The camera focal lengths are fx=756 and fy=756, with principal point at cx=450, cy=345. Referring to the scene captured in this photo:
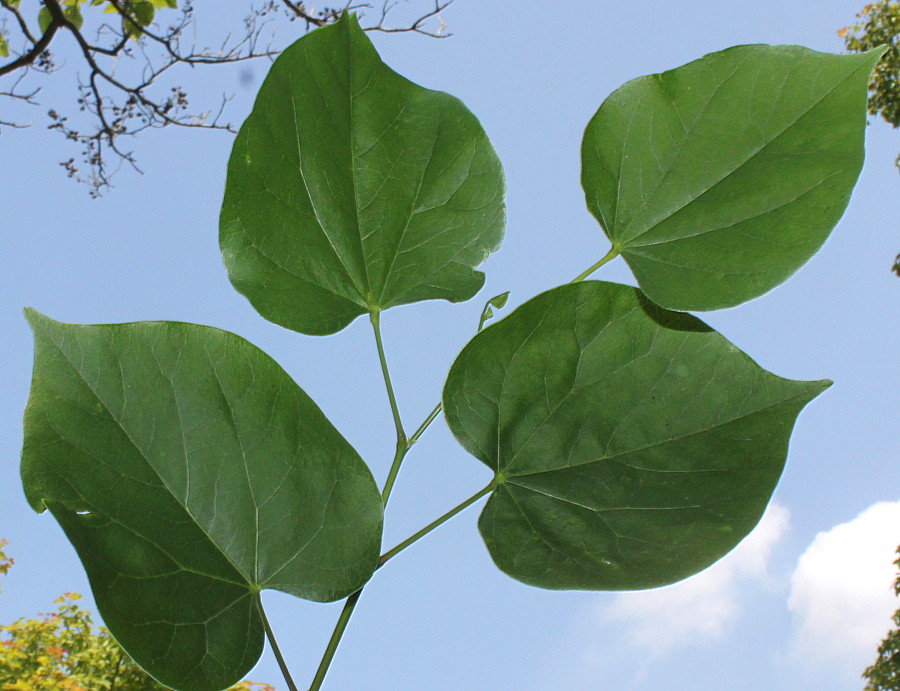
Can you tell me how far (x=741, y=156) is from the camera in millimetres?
347

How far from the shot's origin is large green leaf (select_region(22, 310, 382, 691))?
30 centimetres

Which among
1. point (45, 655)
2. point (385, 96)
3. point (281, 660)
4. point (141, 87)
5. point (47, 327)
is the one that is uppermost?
point (141, 87)

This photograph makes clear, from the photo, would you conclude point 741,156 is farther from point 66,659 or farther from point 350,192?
point 66,659

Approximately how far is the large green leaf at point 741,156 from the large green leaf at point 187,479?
0.57 ft

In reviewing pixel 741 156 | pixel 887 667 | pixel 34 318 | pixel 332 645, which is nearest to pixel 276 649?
pixel 332 645

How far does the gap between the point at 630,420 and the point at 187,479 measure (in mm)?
187

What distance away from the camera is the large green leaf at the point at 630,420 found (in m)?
0.33

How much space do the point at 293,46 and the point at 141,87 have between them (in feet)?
8.38

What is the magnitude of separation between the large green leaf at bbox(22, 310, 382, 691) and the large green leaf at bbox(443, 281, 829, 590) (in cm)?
7

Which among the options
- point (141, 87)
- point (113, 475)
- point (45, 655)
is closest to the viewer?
point (113, 475)

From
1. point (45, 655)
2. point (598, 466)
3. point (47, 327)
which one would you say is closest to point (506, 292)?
point (598, 466)

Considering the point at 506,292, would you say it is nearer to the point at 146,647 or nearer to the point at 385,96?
the point at 385,96

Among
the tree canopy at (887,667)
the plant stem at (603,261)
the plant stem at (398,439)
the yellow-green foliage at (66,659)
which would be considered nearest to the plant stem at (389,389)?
the plant stem at (398,439)

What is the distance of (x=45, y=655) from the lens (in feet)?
10.6
